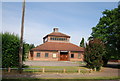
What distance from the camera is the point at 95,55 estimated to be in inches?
730


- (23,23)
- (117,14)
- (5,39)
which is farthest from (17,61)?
(117,14)

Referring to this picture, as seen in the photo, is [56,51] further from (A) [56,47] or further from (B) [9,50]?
(B) [9,50]

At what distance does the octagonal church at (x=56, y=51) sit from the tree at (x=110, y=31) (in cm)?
1511

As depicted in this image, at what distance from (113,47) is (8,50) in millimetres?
15221

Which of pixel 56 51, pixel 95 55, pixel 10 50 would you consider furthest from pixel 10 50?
pixel 56 51

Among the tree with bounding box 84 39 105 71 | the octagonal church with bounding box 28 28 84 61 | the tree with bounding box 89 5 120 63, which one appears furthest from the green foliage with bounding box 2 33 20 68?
the octagonal church with bounding box 28 28 84 61

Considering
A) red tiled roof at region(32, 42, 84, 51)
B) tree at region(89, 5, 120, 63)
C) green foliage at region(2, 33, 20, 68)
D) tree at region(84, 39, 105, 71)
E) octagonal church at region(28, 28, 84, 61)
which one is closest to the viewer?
green foliage at region(2, 33, 20, 68)

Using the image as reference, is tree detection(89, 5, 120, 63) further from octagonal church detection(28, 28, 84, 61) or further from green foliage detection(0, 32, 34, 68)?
octagonal church detection(28, 28, 84, 61)

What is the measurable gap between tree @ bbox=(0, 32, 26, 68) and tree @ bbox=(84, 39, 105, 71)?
8913 millimetres

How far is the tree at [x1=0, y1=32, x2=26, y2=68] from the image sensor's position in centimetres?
1530

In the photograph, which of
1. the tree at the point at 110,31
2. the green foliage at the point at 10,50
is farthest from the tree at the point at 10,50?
the tree at the point at 110,31

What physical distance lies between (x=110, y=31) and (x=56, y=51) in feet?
65.1

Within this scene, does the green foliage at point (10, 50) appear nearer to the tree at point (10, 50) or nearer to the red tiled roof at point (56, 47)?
the tree at point (10, 50)

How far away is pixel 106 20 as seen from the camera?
2534 centimetres
